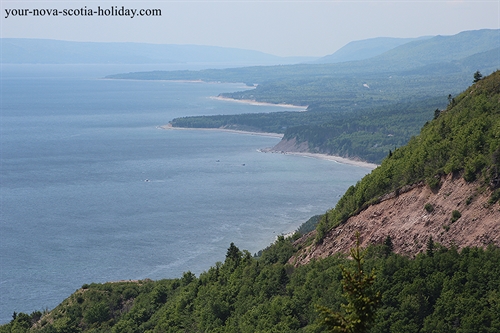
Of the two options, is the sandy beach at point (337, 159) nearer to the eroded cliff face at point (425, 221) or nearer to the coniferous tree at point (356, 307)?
the eroded cliff face at point (425, 221)

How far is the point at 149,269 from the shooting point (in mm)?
88438

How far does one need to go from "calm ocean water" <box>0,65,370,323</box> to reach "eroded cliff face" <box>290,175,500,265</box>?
40.5m

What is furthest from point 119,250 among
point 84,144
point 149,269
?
point 84,144

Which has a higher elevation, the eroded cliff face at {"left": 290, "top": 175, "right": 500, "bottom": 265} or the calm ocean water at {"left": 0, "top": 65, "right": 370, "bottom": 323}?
the eroded cliff face at {"left": 290, "top": 175, "right": 500, "bottom": 265}

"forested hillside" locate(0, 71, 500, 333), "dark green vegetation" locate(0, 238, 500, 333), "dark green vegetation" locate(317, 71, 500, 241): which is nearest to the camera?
"dark green vegetation" locate(0, 238, 500, 333)

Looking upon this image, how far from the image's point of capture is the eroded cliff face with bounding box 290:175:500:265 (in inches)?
1640

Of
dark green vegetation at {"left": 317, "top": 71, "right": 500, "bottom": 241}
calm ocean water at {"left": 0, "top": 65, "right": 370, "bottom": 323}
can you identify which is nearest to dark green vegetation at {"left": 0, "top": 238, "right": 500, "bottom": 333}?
dark green vegetation at {"left": 317, "top": 71, "right": 500, "bottom": 241}

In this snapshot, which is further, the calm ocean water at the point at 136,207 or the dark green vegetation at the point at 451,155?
the calm ocean water at the point at 136,207

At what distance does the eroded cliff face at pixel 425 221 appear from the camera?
137 ft

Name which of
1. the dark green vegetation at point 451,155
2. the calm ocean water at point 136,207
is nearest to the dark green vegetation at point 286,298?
the dark green vegetation at point 451,155

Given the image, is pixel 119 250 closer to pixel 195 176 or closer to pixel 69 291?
pixel 69 291

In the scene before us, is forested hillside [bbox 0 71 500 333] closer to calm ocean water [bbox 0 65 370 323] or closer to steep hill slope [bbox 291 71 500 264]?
steep hill slope [bbox 291 71 500 264]

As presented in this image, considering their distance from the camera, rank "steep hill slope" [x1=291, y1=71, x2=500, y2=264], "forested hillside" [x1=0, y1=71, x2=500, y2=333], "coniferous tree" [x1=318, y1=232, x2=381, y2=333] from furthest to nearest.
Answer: "steep hill slope" [x1=291, y1=71, x2=500, y2=264] → "forested hillside" [x1=0, y1=71, x2=500, y2=333] → "coniferous tree" [x1=318, y1=232, x2=381, y2=333]

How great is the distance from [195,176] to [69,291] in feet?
232
